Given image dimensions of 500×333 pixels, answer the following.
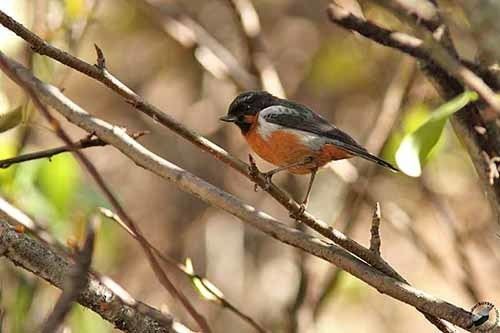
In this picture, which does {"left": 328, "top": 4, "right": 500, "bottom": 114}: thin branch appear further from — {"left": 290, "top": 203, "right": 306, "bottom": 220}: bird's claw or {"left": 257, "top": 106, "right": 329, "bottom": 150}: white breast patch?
{"left": 257, "top": 106, "right": 329, "bottom": 150}: white breast patch

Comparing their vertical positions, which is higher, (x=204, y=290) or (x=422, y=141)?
(x=422, y=141)

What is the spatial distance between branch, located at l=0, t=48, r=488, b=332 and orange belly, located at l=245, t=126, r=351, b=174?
2.99ft

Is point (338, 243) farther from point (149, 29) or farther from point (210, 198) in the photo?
point (149, 29)

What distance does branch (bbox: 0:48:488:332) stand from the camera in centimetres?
145

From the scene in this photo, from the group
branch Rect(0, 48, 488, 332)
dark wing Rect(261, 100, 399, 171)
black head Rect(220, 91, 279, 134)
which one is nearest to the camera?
branch Rect(0, 48, 488, 332)

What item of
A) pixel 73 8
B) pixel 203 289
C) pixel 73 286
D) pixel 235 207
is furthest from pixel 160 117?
pixel 73 8

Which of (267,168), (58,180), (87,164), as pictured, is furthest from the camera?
(267,168)

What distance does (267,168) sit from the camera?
440 centimetres

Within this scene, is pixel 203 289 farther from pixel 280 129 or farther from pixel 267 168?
pixel 267 168

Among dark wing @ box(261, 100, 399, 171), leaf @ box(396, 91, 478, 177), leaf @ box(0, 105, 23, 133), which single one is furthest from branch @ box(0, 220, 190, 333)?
dark wing @ box(261, 100, 399, 171)

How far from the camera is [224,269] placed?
4355 millimetres

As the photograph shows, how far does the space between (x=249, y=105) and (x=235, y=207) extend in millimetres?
1115

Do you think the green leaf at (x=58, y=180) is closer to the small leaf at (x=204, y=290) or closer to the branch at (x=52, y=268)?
the small leaf at (x=204, y=290)

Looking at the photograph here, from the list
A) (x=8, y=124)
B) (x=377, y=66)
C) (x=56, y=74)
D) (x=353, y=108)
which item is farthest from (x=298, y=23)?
(x=8, y=124)
